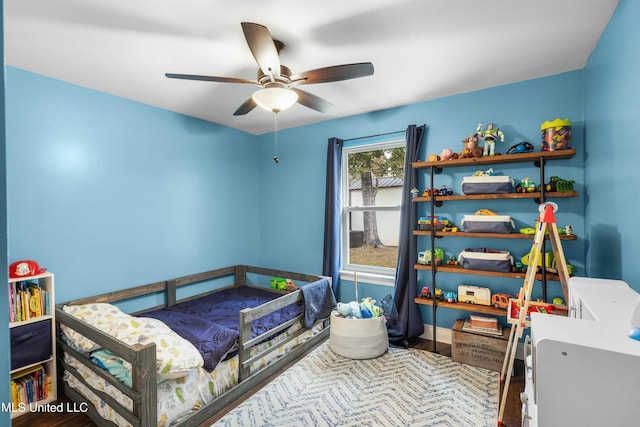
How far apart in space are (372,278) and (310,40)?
2.44 m

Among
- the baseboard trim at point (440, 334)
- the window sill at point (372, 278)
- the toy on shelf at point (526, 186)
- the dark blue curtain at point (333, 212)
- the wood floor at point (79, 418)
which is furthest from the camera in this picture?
the dark blue curtain at point (333, 212)

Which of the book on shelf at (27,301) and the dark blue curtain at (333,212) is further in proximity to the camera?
the dark blue curtain at (333,212)

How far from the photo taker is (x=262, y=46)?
1.59 m

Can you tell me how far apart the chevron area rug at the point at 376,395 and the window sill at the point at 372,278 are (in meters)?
0.80

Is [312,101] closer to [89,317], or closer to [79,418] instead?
[89,317]

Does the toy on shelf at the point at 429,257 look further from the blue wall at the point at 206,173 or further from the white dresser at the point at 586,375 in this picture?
the white dresser at the point at 586,375

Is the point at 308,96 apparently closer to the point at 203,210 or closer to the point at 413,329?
the point at 203,210

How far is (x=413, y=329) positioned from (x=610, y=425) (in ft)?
7.39

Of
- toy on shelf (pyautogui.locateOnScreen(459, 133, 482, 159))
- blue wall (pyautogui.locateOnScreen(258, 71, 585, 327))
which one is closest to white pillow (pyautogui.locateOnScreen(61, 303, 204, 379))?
blue wall (pyautogui.locateOnScreen(258, 71, 585, 327))

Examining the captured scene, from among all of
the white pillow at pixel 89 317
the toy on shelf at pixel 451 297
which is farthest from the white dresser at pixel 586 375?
the white pillow at pixel 89 317

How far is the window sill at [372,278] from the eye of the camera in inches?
131

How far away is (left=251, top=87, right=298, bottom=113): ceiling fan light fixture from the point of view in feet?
6.31

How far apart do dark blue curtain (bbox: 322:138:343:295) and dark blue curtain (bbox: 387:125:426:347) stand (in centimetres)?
74

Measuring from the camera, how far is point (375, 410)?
6.60 ft
